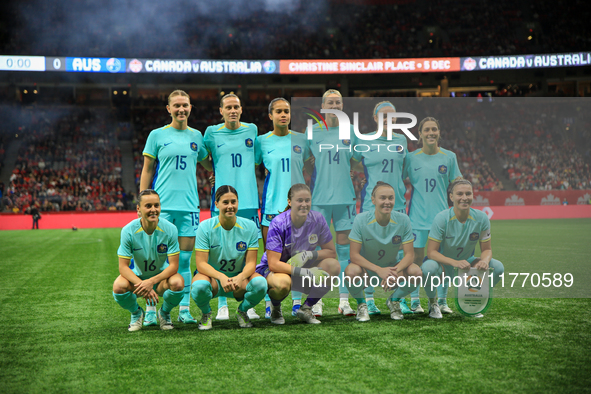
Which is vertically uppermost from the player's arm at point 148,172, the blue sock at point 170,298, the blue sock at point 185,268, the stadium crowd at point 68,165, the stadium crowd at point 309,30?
the stadium crowd at point 309,30

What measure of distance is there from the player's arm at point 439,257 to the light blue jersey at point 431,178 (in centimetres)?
26

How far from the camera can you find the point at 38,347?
12.6ft

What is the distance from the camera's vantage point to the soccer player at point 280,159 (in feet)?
16.3

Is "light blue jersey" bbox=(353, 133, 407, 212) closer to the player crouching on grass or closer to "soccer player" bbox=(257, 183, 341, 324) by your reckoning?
the player crouching on grass

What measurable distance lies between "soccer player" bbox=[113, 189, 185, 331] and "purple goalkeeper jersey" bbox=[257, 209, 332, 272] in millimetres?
827

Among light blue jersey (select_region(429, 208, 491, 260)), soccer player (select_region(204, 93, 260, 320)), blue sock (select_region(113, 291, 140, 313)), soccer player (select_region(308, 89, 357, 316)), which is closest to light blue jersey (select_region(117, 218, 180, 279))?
blue sock (select_region(113, 291, 140, 313))

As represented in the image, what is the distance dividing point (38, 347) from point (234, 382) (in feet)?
6.11

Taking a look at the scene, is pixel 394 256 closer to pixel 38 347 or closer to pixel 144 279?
pixel 144 279

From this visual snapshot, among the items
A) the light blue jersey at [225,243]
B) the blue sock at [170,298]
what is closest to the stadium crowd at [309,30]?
the light blue jersey at [225,243]

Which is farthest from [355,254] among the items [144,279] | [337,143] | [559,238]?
[559,238]

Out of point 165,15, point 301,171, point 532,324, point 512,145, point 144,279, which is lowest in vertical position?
point 532,324

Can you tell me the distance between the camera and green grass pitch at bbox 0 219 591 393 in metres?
2.97

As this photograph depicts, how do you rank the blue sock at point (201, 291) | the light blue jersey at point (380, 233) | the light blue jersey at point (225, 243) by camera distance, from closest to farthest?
the blue sock at point (201, 291)
the light blue jersey at point (225, 243)
the light blue jersey at point (380, 233)

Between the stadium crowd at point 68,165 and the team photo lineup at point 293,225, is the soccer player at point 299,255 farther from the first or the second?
the stadium crowd at point 68,165
